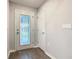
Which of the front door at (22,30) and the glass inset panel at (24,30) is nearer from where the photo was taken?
the front door at (22,30)

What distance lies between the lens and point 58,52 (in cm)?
242

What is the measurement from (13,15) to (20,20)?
1.45ft

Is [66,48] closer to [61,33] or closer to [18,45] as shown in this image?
[61,33]

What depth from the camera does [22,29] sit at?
401cm

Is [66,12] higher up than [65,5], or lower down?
lower down

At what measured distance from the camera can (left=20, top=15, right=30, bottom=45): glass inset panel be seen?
397 cm

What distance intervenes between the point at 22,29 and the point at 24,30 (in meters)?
0.13

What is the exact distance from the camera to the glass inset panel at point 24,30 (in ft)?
13.0

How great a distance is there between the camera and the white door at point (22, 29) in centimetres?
379

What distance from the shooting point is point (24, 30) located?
4.09 metres

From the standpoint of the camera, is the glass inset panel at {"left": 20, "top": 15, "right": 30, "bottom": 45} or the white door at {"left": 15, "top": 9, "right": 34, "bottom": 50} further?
the glass inset panel at {"left": 20, "top": 15, "right": 30, "bottom": 45}

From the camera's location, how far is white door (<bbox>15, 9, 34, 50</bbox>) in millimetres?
3795

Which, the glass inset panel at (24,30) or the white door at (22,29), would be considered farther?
the glass inset panel at (24,30)
